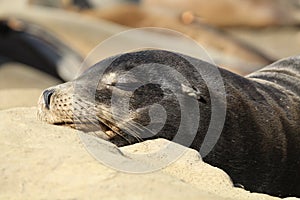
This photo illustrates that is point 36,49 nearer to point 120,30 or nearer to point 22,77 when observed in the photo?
point 22,77

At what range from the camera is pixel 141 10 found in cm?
1105

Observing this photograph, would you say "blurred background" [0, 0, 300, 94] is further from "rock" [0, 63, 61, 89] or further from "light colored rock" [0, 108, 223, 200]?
"light colored rock" [0, 108, 223, 200]

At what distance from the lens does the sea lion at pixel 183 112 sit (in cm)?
365

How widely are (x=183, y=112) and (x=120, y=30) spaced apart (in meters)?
5.96

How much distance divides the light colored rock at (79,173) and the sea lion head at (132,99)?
29 cm

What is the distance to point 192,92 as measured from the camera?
3789 mm

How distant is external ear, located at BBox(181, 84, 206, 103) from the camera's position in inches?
149

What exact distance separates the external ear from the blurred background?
366 cm

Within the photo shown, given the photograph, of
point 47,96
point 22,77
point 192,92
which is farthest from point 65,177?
point 22,77

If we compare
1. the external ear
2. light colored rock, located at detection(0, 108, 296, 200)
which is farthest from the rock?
light colored rock, located at detection(0, 108, 296, 200)

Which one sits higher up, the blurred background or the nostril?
the nostril

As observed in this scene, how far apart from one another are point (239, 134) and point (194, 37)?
639cm

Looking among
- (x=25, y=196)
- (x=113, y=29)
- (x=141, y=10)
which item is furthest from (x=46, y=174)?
(x=141, y=10)

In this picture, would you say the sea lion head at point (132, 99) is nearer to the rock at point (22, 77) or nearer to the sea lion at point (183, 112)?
the sea lion at point (183, 112)
